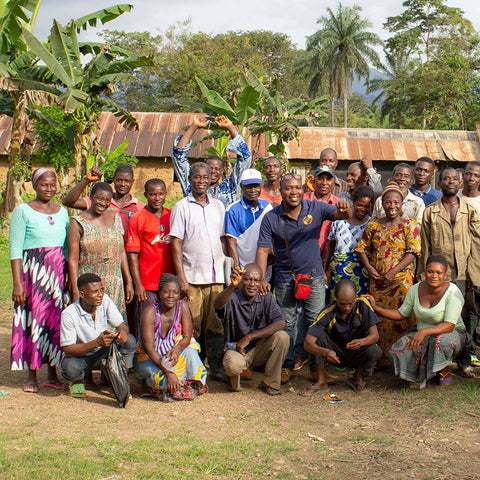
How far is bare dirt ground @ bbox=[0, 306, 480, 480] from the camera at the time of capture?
134 inches

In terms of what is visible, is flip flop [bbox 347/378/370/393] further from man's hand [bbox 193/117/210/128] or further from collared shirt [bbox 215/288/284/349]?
man's hand [bbox 193/117/210/128]

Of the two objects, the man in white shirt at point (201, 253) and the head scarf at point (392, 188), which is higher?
the head scarf at point (392, 188)

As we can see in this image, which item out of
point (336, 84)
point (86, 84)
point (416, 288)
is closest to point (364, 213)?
point (416, 288)

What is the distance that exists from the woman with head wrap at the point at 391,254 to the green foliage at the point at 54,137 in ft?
25.1

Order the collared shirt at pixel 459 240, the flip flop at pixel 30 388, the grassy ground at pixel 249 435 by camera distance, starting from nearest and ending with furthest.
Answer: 1. the grassy ground at pixel 249 435
2. the flip flop at pixel 30 388
3. the collared shirt at pixel 459 240

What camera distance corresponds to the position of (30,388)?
476cm

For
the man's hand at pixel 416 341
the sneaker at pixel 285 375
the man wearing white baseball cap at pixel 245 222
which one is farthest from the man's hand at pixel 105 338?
the man's hand at pixel 416 341

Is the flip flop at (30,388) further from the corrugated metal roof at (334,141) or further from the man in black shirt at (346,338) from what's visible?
the corrugated metal roof at (334,141)

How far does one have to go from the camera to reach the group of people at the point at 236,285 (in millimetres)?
4672

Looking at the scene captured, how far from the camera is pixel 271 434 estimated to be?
12.9 ft

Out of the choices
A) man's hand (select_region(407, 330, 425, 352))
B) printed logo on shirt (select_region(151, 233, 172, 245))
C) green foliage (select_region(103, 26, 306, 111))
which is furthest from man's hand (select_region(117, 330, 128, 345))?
green foliage (select_region(103, 26, 306, 111))

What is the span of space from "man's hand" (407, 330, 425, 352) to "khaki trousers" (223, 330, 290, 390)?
1.05m

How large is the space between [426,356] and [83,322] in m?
2.92

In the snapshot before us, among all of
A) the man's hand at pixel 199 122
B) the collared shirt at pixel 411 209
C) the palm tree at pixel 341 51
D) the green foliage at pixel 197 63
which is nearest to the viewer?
the collared shirt at pixel 411 209
